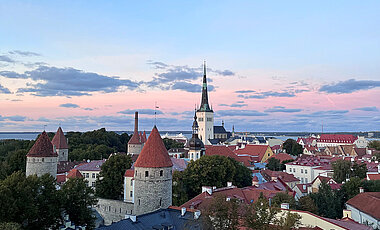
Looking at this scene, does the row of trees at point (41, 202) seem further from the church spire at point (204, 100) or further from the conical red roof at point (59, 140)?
the church spire at point (204, 100)

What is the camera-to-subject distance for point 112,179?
34000 mm

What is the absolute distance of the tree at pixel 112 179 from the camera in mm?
33628

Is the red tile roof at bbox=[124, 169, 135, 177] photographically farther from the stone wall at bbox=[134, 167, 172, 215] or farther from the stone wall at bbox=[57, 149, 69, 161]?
the stone wall at bbox=[57, 149, 69, 161]

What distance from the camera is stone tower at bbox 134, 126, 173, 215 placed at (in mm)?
23484

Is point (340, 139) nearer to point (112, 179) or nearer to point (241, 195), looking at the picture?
point (241, 195)

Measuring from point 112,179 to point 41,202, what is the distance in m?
14.3

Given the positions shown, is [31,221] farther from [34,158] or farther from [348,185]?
[348,185]

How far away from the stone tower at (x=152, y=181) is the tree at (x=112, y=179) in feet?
34.7

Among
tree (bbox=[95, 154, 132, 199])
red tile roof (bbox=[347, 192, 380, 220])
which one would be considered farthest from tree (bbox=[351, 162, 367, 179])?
tree (bbox=[95, 154, 132, 199])

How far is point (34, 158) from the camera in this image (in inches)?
1375

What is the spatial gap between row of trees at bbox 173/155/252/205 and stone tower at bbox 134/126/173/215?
6.37 meters

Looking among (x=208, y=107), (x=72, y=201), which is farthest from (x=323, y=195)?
(x=208, y=107)

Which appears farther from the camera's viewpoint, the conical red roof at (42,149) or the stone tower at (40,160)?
the conical red roof at (42,149)

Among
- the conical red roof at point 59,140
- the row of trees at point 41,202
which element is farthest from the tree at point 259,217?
the conical red roof at point 59,140
